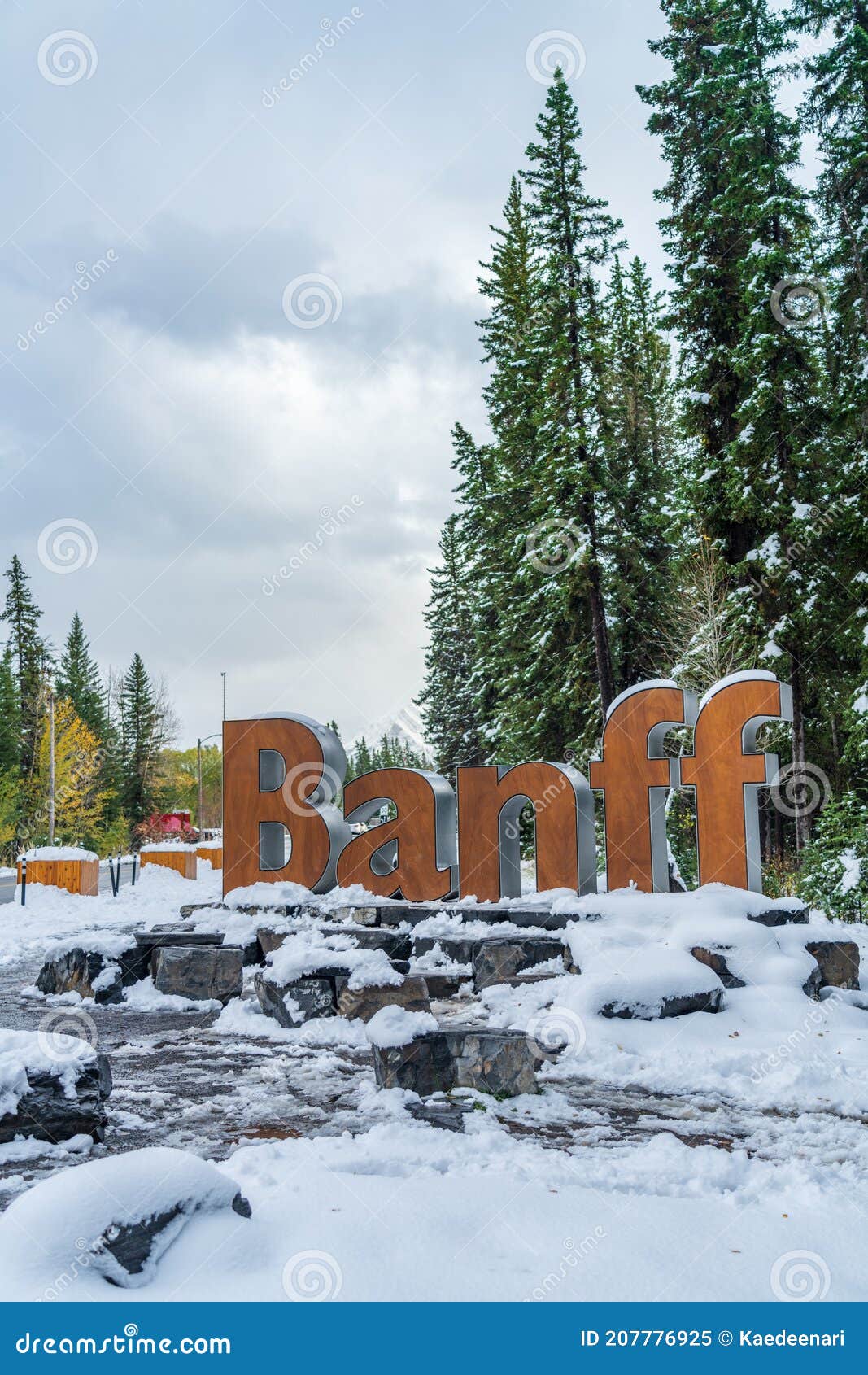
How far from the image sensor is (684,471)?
71.6ft

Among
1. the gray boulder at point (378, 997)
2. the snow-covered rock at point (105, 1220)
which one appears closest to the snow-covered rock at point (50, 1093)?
the snow-covered rock at point (105, 1220)

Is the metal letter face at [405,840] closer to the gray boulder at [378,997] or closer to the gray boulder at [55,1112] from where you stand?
the gray boulder at [378,997]

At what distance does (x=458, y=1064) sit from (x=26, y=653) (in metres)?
48.4

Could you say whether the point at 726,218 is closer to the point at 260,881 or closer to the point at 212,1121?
the point at 260,881

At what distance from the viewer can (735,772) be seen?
10898 millimetres

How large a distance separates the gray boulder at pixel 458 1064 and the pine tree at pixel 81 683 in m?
47.3

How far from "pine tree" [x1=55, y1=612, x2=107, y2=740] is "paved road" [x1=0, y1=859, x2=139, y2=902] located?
60.4 feet

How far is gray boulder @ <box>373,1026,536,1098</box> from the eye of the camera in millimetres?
6223

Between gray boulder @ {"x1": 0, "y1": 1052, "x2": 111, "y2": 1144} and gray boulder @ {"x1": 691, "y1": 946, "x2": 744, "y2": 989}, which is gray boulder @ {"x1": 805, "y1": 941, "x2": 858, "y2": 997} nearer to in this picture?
gray boulder @ {"x1": 691, "y1": 946, "x2": 744, "y2": 989}

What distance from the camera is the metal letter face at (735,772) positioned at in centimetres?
1073

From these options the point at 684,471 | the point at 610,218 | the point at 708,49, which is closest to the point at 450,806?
the point at 684,471

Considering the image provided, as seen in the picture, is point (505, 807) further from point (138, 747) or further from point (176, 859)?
point (138, 747)

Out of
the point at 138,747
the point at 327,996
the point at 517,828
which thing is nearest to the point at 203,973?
the point at 327,996

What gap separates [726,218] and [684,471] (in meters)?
5.70
